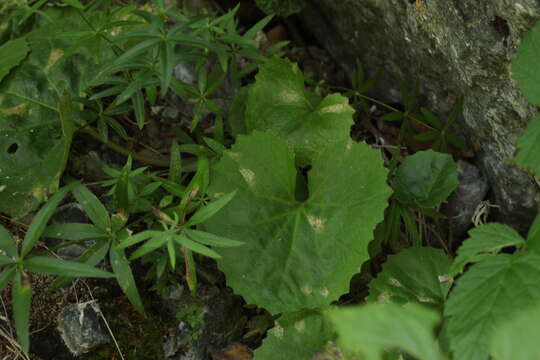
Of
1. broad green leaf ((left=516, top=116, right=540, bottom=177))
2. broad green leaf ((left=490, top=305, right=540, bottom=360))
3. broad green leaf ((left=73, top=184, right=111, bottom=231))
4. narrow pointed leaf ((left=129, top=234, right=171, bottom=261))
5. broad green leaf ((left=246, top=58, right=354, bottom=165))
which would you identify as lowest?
broad green leaf ((left=73, top=184, right=111, bottom=231))

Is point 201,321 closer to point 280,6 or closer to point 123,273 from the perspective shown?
point 123,273

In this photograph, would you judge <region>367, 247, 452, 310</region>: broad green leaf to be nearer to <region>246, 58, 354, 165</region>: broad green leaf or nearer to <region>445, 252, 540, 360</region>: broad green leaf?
<region>445, 252, 540, 360</region>: broad green leaf

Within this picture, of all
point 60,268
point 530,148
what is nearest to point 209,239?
point 60,268


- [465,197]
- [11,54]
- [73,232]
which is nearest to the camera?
[73,232]

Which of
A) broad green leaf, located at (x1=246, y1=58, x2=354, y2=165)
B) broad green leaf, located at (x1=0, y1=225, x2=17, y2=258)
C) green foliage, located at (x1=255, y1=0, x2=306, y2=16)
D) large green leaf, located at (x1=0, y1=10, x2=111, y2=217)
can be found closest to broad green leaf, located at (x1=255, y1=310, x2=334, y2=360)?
broad green leaf, located at (x1=246, y1=58, x2=354, y2=165)

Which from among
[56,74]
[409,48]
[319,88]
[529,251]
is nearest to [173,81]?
[56,74]

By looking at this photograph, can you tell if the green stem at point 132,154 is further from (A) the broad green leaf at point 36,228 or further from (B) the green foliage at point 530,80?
(B) the green foliage at point 530,80

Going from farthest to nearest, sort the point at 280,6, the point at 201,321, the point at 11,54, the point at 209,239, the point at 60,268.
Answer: the point at 280,6 < the point at 11,54 < the point at 201,321 < the point at 209,239 < the point at 60,268
